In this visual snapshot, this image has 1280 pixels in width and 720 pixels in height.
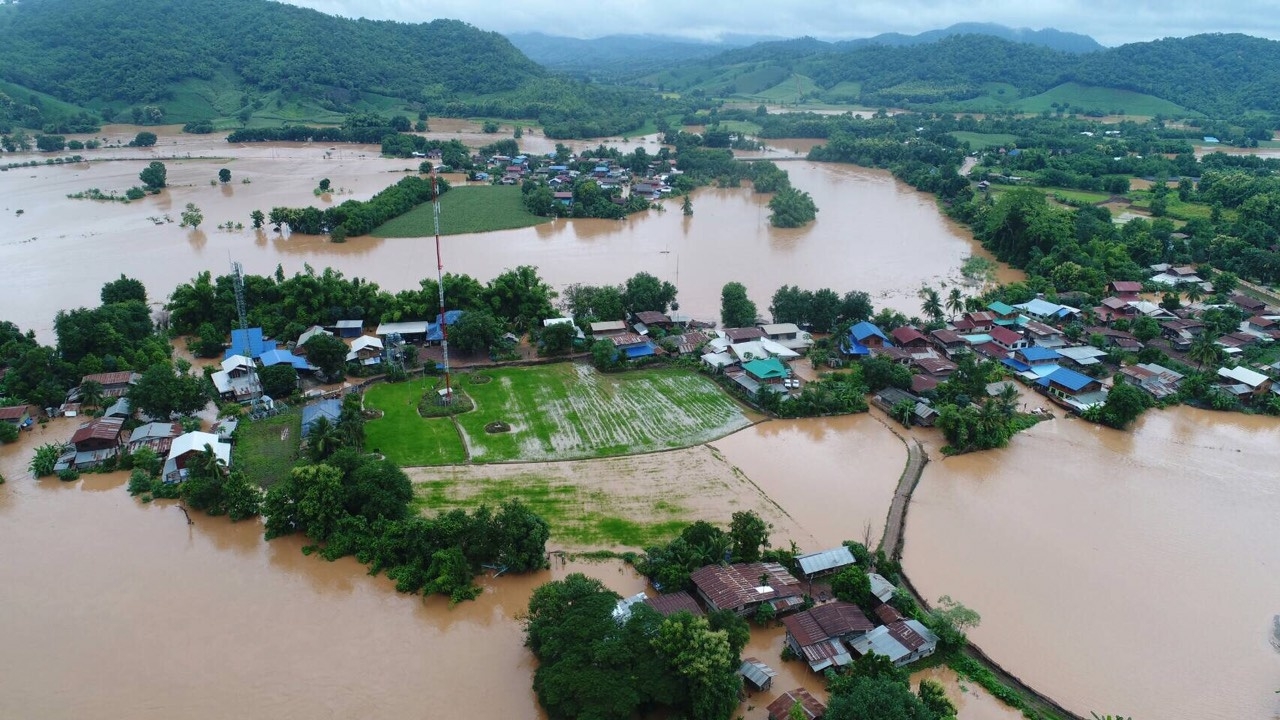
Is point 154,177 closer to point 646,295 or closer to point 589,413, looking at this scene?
point 646,295

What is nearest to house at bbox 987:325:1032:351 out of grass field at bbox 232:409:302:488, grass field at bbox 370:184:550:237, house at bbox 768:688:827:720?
house at bbox 768:688:827:720

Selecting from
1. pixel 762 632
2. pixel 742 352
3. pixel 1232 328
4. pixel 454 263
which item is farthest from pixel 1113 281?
pixel 454 263

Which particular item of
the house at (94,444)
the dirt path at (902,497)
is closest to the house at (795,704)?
the dirt path at (902,497)

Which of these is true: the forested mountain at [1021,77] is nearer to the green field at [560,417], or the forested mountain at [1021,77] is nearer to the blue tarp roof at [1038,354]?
the blue tarp roof at [1038,354]

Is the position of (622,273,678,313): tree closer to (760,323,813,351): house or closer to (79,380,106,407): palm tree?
(760,323,813,351): house

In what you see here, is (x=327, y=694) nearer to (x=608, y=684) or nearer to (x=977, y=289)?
(x=608, y=684)

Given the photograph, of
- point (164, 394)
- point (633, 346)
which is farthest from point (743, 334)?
point (164, 394)

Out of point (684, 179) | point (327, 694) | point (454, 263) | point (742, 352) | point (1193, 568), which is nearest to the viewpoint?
point (327, 694)
